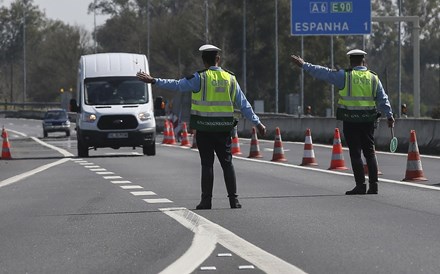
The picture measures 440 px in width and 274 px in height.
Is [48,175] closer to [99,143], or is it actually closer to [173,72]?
[99,143]

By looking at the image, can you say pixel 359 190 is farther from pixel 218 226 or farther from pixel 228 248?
pixel 228 248

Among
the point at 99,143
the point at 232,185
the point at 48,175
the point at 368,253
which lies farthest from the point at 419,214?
the point at 99,143

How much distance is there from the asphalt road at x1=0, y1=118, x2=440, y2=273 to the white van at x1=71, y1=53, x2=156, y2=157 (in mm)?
10848

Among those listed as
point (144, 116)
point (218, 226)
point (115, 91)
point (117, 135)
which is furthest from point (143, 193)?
point (115, 91)

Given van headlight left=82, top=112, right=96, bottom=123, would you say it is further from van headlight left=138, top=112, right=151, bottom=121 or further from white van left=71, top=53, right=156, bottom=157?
van headlight left=138, top=112, right=151, bottom=121

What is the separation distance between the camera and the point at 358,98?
1741 centimetres

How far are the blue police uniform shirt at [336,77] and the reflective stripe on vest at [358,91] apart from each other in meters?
0.08

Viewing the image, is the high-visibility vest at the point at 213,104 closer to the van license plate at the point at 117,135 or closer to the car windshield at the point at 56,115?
the van license plate at the point at 117,135

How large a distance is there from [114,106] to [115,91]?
40 cm

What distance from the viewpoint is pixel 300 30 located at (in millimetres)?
52062

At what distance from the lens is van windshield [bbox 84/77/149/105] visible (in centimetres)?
3378

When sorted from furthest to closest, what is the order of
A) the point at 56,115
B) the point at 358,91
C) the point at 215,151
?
the point at 56,115, the point at 358,91, the point at 215,151

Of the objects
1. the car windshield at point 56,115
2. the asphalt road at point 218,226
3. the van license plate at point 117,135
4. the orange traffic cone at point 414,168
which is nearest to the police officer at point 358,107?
the asphalt road at point 218,226

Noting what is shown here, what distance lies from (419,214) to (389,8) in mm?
125575
